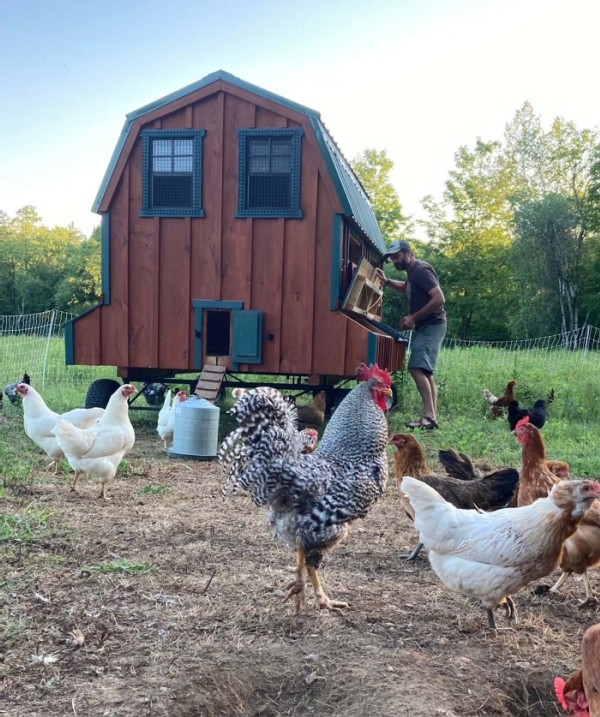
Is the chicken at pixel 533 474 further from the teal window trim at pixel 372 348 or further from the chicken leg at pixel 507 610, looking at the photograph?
the teal window trim at pixel 372 348

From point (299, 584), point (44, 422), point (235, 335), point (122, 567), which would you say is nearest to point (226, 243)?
point (235, 335)

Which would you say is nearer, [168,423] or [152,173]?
[168,423]

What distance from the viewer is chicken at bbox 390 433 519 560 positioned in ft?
14.3

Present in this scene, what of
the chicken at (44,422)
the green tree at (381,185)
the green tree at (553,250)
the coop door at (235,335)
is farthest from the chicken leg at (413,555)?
the green tree at (381,185)

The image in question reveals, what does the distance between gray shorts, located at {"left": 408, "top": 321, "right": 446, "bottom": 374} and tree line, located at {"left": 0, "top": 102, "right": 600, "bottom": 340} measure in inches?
941

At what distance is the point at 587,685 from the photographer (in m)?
1.89

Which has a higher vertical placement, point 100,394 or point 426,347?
point 426,347

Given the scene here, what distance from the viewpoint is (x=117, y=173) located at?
29.0 ft

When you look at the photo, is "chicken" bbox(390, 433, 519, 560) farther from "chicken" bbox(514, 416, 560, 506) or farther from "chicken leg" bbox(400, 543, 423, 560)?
"chicken" bbox(514, 416, 560, 506)

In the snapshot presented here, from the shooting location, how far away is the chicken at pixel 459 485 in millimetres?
4363

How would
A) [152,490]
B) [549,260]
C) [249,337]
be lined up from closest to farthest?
[152,490] → [249,337] → [549,260]

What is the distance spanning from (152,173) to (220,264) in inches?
71.1

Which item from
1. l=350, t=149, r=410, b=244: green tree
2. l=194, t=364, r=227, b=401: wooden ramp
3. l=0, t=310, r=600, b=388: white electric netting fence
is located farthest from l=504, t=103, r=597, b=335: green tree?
l=194, t=364, r=227, b=401: wooden ramp

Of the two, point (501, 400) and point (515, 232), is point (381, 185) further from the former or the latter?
point (501, 400)
